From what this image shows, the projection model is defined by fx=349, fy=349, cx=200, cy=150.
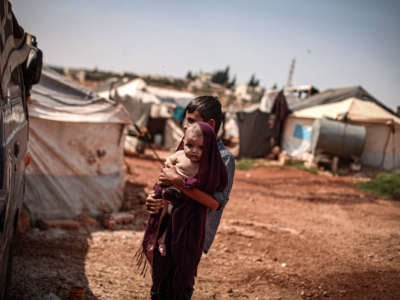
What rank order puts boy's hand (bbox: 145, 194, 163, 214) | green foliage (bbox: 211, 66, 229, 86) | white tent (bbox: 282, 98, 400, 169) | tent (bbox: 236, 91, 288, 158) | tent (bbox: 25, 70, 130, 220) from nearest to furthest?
boy's hand (bbox: 145, 194, 163, 214)
tent (bbox: 25, 70, 130, 220)
white tent (bbox: 282, 98, 400, 169)
tent (bbox: 236, 91, 288, 158)
green foliage (bbox: 211, 66, 229, 86)

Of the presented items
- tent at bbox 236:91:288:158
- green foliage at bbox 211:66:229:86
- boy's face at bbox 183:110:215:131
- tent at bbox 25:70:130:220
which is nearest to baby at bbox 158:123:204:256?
boy's face at bbox 183:110:215:131

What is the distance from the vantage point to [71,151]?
18.7 ft

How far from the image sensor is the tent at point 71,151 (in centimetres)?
538

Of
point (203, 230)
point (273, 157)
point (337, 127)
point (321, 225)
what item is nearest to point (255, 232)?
point (321, 225)

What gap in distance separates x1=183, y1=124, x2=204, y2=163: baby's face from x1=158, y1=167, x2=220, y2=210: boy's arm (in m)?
0.15

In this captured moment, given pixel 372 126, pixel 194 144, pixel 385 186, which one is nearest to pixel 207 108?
pixel 194 144

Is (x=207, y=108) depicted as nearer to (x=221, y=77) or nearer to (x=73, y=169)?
(x=73, y=169)

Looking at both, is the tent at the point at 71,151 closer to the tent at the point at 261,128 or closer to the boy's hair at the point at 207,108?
the boy's hair at the point at 207,108

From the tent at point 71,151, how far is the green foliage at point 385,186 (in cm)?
777

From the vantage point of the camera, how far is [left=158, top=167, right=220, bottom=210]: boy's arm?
1.98 meters

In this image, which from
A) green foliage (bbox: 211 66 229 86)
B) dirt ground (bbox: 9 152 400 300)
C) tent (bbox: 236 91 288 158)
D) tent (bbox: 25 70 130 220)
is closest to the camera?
dirt ground (bbox: 9 152 400 300)

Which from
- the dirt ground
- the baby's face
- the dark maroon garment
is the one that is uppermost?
the baby's face

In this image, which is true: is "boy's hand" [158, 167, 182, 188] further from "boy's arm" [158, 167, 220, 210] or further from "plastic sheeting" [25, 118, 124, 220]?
"plastic sheeting" [25, 118, 124, 220]

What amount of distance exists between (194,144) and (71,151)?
Answer: 429 centimetres
